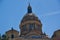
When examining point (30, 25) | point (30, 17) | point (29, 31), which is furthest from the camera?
point (30, 17)

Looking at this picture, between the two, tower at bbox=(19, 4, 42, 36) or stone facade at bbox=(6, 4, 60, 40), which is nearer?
stone facade at bbox=(6, 4, 60, 40)

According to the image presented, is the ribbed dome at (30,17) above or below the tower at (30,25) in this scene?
above

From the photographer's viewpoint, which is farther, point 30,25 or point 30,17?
point 30,17

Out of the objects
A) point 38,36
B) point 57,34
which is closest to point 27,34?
point 38,36

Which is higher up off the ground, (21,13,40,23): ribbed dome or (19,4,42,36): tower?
(21,13,40,23): ribbed dome

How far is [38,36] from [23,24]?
228 inches

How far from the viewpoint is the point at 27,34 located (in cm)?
5116

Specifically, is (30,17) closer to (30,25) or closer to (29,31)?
(30,25)

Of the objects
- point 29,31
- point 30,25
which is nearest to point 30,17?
point 30,25

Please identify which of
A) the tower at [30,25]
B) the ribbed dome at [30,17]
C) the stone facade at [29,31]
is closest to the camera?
the stone facade at [29,31]

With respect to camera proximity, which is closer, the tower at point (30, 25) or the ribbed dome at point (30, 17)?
the tower at point (30, 25)

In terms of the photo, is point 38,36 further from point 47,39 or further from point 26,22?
point 26,22

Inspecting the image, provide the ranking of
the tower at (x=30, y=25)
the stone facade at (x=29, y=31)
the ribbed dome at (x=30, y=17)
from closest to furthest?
the stone facade at (x=29, y=31) → the tower at (x=30, y=25) → the ribbed dome at (x=30, y=17)

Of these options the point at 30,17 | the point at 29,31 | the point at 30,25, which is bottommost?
the point at 29,31
